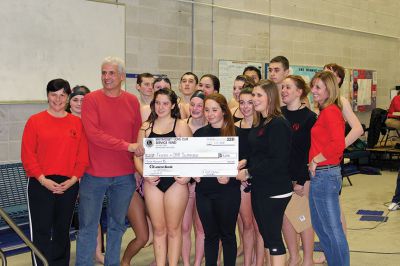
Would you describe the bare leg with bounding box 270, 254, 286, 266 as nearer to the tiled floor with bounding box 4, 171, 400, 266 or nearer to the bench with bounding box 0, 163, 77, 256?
the tiled floor with bounding box 4, 171, 400, 266

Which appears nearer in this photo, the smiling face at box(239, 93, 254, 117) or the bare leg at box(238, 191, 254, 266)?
the smiling face at box(239, 93, 254, 117)

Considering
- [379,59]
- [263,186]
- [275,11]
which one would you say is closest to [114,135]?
[263,186]

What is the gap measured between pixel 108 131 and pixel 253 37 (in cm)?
521

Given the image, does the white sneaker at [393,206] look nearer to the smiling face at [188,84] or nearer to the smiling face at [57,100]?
the smiling face at [188,84]

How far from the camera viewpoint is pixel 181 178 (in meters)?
3.80

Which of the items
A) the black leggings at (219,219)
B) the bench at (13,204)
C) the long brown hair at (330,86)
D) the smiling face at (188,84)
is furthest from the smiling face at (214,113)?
the bench at (13,204)

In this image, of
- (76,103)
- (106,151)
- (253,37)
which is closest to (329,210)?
(106,151)

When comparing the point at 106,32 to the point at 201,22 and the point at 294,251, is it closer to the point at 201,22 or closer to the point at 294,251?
the point at 201,22

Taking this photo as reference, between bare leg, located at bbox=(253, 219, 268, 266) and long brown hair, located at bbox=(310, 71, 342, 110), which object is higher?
long brown hair, located at bbox=(310, 71, 342, 110)

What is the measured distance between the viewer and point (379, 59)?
11664 millimetres

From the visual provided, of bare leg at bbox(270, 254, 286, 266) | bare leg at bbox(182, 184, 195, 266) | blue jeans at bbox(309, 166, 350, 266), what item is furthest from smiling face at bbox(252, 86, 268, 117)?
bare leg at bbox(182, 184, 195, 266)

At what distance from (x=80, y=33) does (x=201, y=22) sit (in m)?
2.12

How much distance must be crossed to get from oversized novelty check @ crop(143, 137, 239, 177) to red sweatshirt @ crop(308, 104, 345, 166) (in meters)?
0.60

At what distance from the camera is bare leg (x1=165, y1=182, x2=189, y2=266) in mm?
3846
